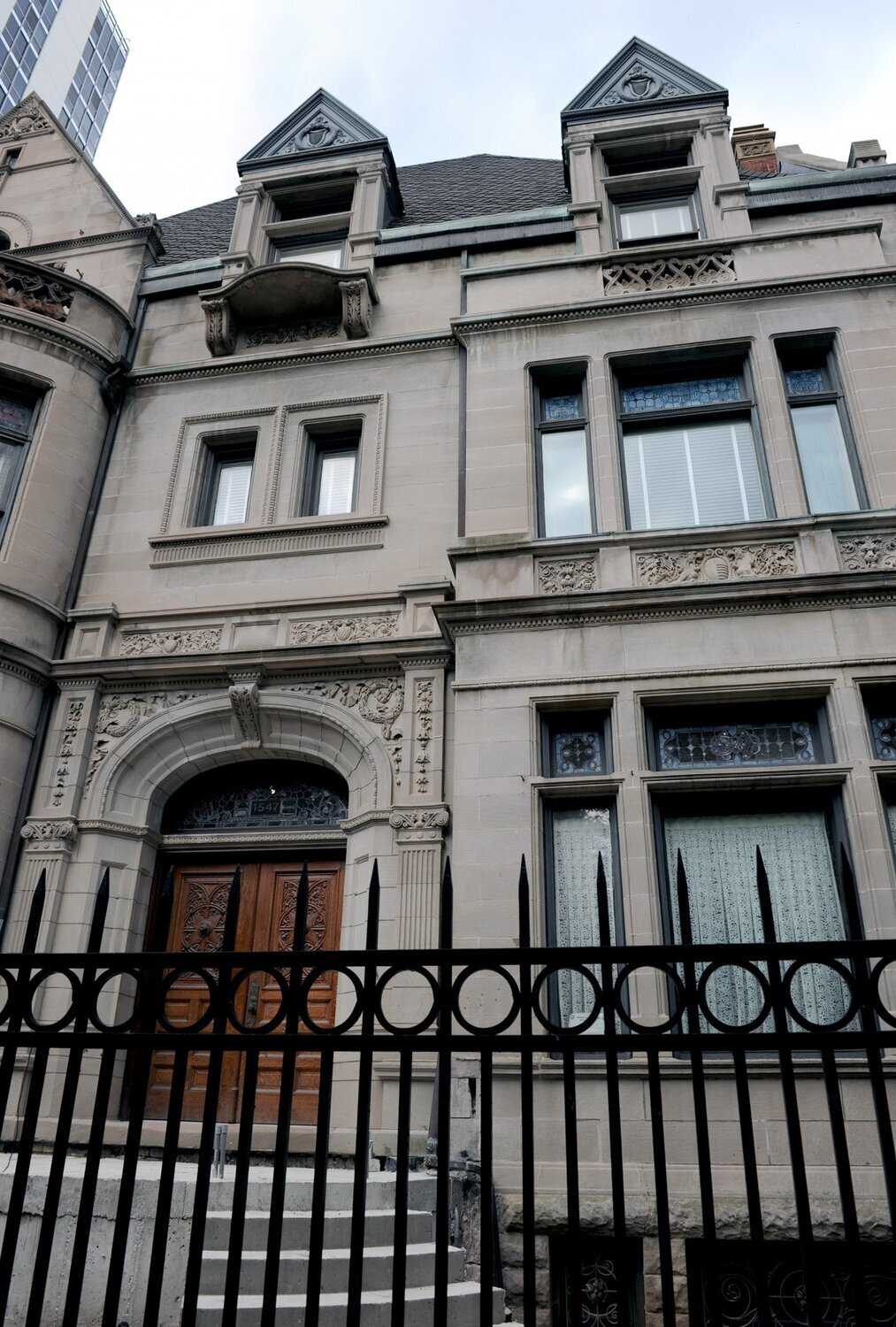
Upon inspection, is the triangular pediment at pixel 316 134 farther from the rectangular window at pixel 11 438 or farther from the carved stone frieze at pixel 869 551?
the carved stone frieze at pixel 869 551

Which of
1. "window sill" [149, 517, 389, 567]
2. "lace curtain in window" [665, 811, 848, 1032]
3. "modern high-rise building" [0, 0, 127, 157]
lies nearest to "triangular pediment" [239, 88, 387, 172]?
"window sill" [149, 517, 389, 567]

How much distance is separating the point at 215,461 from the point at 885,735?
8581mm

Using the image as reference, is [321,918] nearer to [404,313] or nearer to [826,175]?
[404,313]

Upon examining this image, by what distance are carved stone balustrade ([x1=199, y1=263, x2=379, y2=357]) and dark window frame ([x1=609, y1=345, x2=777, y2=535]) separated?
3.53 meters

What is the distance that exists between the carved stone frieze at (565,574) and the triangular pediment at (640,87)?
7.43m

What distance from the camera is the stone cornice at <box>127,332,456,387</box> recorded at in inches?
466

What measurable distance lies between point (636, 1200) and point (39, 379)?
10.9m

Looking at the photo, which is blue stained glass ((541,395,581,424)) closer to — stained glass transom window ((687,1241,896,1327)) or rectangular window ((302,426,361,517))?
rectangular window ((302,426,361,517))

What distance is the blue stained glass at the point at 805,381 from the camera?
34.1 ft

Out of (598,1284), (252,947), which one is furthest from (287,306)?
(598,1284)

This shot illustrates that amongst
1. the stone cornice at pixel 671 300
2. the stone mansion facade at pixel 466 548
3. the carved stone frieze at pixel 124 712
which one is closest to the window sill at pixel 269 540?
the stone mansion facade at pixel 466 548

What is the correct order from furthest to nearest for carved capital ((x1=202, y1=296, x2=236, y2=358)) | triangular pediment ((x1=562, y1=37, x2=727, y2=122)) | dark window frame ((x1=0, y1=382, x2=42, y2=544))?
triangular pediment ((x1=562, y1=37, x2=727, y2=122)), carved capital ((x1=202, y1=296, x2=236, y2=358)), dark window frame ((x1=0, y1=382, x2=42, y2=544))

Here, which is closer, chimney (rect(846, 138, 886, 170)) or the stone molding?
the stone molding

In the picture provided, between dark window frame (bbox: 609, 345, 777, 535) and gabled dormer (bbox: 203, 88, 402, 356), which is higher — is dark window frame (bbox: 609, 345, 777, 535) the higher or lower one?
the lower one
